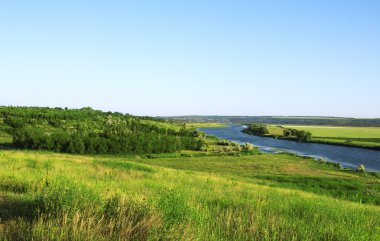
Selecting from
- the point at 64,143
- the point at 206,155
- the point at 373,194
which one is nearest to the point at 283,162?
the point at 206,155

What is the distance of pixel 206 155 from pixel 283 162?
22388 millimetres

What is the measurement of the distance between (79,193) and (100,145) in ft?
271

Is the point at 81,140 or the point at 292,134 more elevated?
the point at 81,140

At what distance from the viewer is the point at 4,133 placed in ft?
335

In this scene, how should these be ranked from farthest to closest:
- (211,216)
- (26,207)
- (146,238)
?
(211,216), (26,207), (146,238)

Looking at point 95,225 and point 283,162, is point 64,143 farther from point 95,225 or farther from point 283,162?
point 95,225

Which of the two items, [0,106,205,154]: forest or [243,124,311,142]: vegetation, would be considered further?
[243,124,311,142]: vegetation

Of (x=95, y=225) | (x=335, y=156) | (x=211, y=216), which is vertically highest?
(x=95, y=225)

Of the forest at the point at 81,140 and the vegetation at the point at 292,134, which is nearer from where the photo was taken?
the forest at the point at 81,140

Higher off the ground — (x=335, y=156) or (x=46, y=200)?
(x=46, y=200)

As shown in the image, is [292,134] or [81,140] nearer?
[81,140]

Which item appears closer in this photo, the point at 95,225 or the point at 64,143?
the point at 95,225

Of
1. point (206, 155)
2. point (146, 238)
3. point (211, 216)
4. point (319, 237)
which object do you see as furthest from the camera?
point (206, 155)

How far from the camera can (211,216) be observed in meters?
8.62
